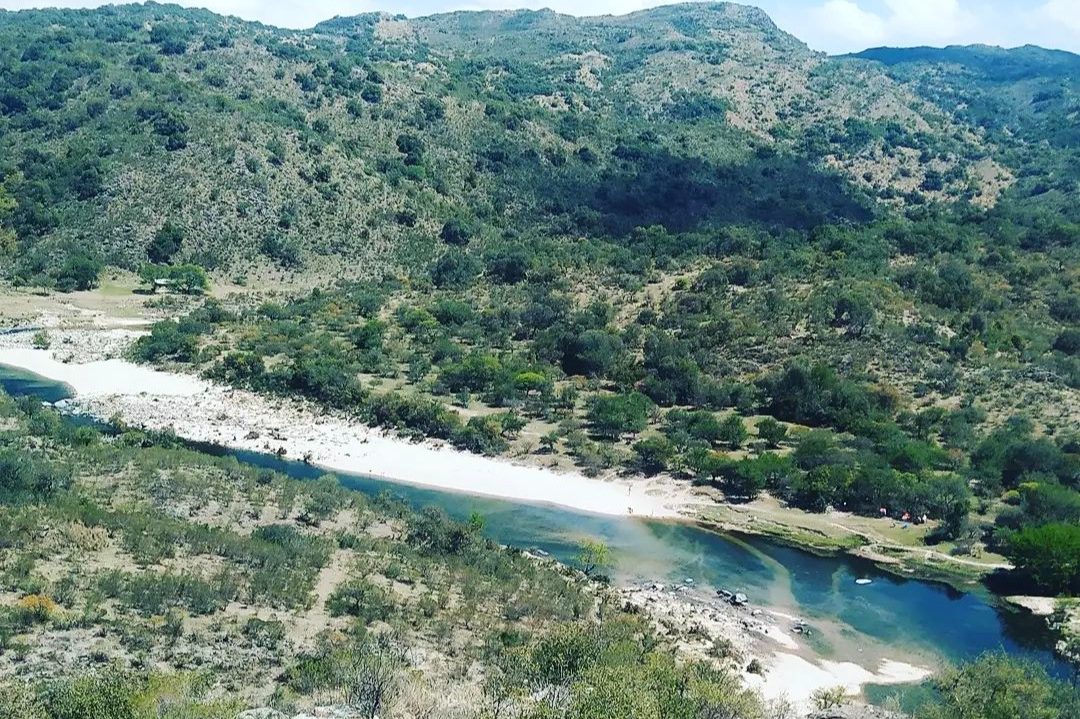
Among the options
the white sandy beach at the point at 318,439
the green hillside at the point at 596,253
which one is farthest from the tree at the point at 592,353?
the white sandy beach at the point at 318,439

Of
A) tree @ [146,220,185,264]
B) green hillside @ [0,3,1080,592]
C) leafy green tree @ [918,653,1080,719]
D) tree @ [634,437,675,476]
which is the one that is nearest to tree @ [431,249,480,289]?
green hillside @ [0,3,1080,592]

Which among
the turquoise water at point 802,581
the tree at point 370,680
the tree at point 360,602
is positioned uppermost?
the tree at point 370,680

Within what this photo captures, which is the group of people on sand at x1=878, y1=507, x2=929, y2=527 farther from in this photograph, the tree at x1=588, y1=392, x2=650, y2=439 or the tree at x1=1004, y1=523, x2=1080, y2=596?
the tree at x1=588, y1=392, x2=650, y2=439

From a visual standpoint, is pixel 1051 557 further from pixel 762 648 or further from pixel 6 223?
pixel 6 223

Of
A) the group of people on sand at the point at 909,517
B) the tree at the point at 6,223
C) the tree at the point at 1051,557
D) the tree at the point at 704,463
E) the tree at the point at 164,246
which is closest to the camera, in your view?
the tree at the point at 1051,557

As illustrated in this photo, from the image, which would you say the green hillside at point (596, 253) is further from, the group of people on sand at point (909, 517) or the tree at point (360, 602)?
the tree at point (360, 602)

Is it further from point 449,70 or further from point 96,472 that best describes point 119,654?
point 449,70
